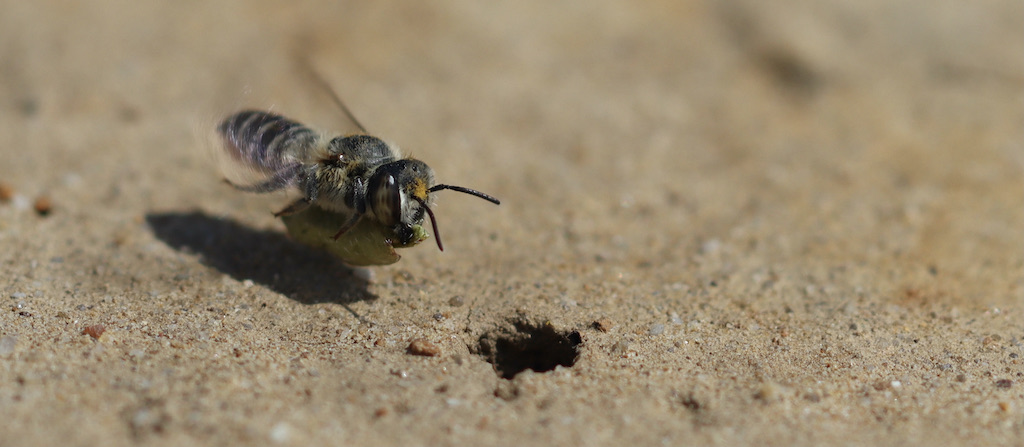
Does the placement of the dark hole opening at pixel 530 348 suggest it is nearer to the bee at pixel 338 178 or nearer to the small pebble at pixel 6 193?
the bee at pixel 338 178

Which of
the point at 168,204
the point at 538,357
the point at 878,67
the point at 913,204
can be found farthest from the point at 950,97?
the point at 168,204

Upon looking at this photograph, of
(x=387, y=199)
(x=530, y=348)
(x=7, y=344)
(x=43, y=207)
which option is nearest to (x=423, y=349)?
(x=530, y=348)

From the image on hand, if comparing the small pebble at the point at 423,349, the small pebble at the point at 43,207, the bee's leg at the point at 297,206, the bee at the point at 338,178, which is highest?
the bee at the point at 338,178

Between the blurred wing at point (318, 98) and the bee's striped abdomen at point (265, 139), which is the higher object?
the blurred wing at point (318, 98)

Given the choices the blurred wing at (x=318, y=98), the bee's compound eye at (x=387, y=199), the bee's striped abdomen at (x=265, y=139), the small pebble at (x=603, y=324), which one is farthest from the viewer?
the blurred wing at (x=318, y=98)

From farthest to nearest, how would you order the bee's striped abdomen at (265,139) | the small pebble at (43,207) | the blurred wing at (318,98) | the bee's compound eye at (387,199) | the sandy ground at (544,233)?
the blurred wing at (318,98) < the small pebble at (43,207) < the bee's striped abdomen at (265,139) < the bee's compound eye at (387,199) < the sandy ground at (544,233)

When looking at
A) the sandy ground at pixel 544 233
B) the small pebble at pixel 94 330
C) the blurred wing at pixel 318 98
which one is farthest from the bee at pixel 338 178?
the blurred wing at pixel 318 98

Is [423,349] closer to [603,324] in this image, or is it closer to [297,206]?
[603,324]
